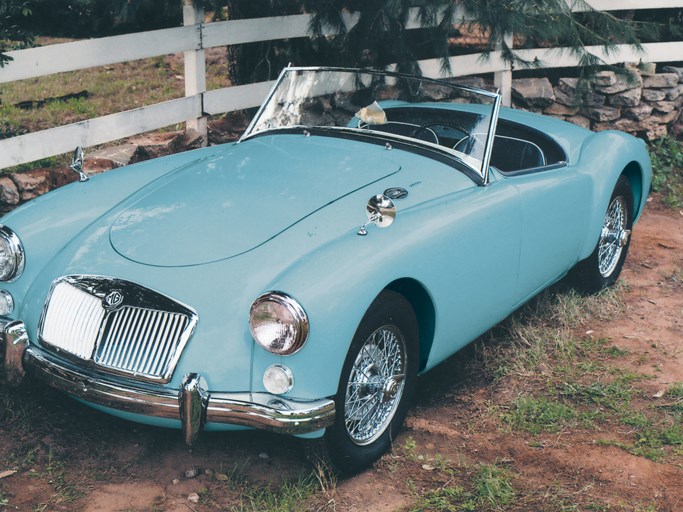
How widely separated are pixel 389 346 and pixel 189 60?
12.3 feet

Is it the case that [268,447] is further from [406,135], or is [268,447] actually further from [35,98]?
[35,98]

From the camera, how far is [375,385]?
384cm

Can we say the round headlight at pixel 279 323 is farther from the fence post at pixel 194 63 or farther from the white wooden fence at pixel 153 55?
the fence post at pixel 194 63

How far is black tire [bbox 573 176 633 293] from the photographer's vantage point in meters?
5.64

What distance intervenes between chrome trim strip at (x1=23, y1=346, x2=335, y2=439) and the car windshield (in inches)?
70.6

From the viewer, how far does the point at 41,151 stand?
19.8ft

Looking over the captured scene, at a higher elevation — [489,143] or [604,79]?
[489,143]

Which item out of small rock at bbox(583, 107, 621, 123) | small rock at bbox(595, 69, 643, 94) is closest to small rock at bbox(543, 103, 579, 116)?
small rock at bbox(583, 107, 621, 123)

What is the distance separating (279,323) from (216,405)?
368 mm

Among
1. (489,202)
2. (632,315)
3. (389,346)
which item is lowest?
(632,315)

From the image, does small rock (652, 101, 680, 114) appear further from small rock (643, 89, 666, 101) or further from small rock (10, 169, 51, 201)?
small rock (10, 169, 51, 201)

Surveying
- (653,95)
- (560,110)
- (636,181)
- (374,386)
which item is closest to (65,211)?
(374,386)

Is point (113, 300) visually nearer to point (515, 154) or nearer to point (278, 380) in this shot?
point (278, 380)

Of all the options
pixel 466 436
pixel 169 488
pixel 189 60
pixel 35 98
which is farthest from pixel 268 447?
pixel 35 98
